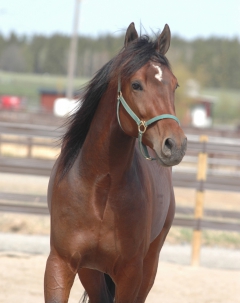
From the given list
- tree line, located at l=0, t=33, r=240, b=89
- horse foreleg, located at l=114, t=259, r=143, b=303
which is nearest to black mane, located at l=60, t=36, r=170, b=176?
horse foreleg, located at l=114, t=259, r=143, b=303

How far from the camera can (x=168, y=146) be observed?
319cm

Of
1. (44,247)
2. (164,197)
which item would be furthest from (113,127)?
(44,247)

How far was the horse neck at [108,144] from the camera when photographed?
12.0ft

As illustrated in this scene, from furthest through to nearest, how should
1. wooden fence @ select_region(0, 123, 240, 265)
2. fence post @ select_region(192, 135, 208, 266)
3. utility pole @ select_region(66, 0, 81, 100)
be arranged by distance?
1. utility pole @ select_region(66, 0, 81, 100)
2. wooden fence @ select_region(0, 123, 240, 265)
3. fence post @ select_region(192, 135, 208, 266)

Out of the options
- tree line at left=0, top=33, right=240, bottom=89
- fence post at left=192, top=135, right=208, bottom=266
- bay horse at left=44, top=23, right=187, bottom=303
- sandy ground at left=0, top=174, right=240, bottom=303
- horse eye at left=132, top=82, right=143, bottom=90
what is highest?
tree line at left=0, top=33, right=240, bottom=89

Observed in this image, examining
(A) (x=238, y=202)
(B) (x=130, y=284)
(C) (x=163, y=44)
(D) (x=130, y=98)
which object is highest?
(C) (x=163, y=44)

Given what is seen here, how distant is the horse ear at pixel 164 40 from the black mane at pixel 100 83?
0.04m

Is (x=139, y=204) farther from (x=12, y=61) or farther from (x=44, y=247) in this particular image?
(x=12, y=61)

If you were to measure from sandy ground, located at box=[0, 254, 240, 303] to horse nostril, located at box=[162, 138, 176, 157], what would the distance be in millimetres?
2860

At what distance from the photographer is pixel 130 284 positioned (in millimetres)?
3746

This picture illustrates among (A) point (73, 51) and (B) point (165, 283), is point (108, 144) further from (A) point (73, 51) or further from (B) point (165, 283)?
(A) point (73, 51)

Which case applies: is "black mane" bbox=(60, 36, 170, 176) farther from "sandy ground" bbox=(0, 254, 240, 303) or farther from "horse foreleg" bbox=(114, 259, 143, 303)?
"sandy ground" bbox=(0, 254, 240, 303)

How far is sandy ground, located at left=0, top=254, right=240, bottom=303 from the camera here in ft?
19.4

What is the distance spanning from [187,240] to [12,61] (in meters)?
101
